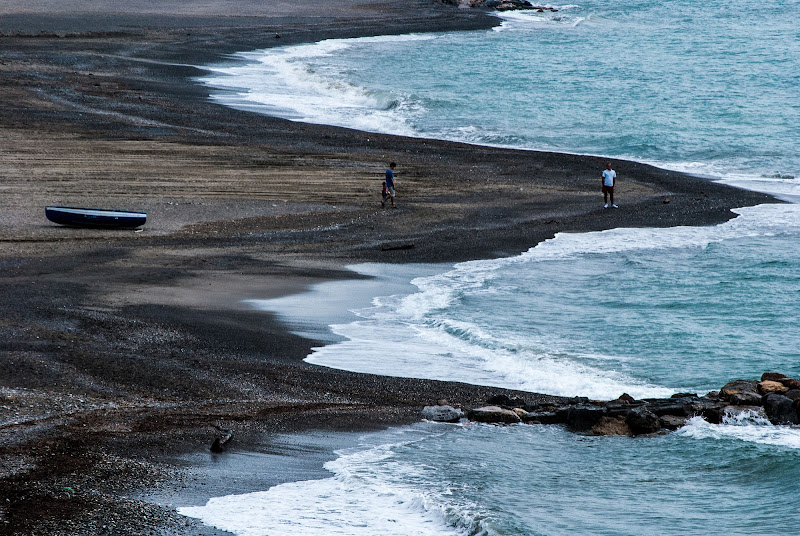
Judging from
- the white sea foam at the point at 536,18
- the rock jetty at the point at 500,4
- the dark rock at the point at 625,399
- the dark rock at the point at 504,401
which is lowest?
the dark rock at the point at 504,401

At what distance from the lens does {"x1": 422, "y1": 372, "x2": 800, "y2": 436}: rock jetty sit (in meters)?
13.7

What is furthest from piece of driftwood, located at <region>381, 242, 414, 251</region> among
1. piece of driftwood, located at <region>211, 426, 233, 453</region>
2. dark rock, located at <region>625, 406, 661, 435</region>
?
piece of driftwood, located at <region>211, 426, 233, 453</region>

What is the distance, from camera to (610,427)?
13.7 metres

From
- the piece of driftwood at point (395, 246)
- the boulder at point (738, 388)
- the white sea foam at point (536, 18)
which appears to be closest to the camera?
the boulder at point (738, 388)

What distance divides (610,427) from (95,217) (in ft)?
48.7

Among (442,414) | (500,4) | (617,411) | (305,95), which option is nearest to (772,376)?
(617,411)

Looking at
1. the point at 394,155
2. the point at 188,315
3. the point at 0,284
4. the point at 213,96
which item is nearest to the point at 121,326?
the point at 188,315

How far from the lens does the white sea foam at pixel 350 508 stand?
10188mm

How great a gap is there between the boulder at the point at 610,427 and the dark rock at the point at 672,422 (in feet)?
1.80

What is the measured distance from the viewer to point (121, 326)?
16.6 m

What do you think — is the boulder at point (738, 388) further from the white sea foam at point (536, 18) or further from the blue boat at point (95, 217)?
the white sea foam at point (536, 18)

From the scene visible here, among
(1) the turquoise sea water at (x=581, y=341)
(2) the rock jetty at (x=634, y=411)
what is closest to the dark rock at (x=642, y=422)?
(2) the rock jetty at (x=634, y=411)

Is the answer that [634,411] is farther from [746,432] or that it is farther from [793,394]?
[793,394]

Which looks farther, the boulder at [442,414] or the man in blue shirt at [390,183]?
the man in blue shirt at [390,183]
